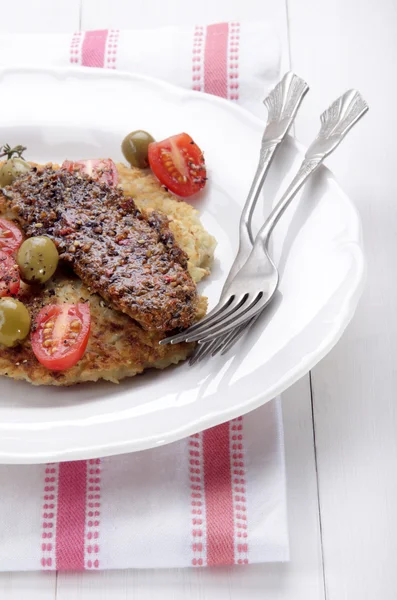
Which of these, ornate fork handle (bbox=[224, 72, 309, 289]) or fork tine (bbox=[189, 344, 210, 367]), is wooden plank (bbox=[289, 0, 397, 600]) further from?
fork tine (bbox=[189, 344, 210, 367])

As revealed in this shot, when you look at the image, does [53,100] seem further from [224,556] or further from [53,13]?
[224,556]

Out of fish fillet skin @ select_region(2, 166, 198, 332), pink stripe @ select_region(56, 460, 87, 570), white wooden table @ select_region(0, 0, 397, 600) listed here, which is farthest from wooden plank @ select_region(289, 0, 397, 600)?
pink stripe @ select_region(56, 460, 87, 570)

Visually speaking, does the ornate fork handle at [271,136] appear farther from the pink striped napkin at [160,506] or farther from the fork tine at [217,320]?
the pink striped napkin at [160,506]

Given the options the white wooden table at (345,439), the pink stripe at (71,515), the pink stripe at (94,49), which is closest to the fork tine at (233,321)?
the white wooden table at (345,439)

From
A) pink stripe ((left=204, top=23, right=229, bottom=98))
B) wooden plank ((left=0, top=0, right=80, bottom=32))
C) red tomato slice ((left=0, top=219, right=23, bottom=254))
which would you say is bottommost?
red tomato slice ((left=0, top=219, right=23, bottom=254))

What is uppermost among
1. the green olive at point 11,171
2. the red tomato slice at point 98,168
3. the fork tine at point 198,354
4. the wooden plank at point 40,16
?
the wooden plank at point 40,16
